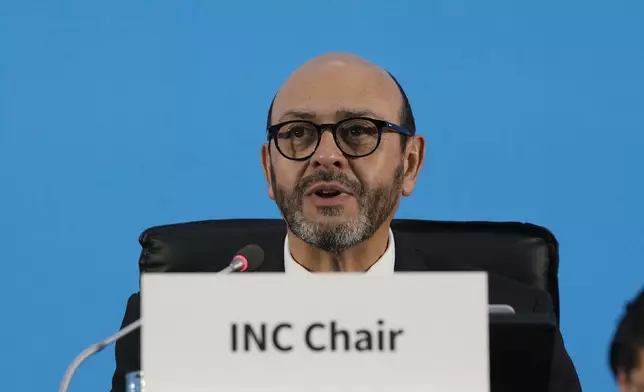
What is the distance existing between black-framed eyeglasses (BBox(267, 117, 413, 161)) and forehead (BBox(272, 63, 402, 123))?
0.02 meters

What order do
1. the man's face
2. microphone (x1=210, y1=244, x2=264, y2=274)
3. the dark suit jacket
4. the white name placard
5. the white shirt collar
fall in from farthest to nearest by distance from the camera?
the white shirt collar
the man's face
the dark suit jacket
microphone (x1=210, y1=244, x2=264, y2=274)
the white name placard

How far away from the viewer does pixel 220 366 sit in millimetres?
795

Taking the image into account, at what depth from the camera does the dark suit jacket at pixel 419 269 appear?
1.35 m

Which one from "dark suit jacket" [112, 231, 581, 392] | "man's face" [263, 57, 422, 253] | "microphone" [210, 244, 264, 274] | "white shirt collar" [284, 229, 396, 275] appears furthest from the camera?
"white shirt collar" [284, 229, 396, 275]

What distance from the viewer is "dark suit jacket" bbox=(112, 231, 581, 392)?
1.35 meters

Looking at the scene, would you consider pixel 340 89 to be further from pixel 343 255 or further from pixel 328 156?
pixel 343 255

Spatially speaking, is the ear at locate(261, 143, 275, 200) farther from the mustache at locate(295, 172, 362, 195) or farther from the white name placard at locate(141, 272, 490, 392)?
the white name placard at locate(141, 272, 490, 392)

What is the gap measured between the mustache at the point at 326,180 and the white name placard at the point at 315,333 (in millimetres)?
654

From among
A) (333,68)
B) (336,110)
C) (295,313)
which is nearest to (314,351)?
(295,313)

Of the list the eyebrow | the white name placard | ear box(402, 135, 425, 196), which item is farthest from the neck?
the white name placard

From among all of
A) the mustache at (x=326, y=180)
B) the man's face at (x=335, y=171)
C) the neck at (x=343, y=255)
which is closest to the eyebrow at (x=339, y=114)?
the man's face at (x=335, y=171)

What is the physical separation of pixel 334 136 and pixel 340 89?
0.10 metres

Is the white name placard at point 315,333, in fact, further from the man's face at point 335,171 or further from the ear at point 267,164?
the ear at point 267,164

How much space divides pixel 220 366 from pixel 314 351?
0.30 ft
